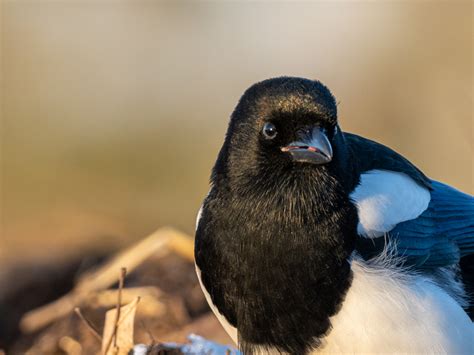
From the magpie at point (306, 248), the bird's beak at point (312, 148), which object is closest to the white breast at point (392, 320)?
the magpie at point (306, 248)

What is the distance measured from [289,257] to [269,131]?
0.40 metres

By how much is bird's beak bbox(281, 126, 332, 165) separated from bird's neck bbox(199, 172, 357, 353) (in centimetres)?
10

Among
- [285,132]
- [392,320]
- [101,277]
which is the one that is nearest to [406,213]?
[392,320]

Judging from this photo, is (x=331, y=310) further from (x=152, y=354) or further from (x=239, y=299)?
(x=152, y=354)

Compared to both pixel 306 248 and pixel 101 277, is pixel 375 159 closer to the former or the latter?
pixel 306 248

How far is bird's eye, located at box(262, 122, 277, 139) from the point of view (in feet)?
9.64

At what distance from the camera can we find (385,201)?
123 inches

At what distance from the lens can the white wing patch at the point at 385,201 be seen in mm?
3049

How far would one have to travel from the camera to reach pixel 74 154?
9.08 metres

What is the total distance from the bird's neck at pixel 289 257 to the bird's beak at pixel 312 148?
0.10m

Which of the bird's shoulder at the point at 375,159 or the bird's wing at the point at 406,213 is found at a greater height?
the bird's shoulder at the point at 375,159

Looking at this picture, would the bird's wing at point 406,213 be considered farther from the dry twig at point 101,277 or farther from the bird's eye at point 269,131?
the dry twig at point 101,277

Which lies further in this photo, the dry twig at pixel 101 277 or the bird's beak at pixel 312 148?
the dry twig at pixel 101 277

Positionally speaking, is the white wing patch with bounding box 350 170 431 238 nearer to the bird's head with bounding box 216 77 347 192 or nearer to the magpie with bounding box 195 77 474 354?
the magpie with bounding box 195 77 474 354
